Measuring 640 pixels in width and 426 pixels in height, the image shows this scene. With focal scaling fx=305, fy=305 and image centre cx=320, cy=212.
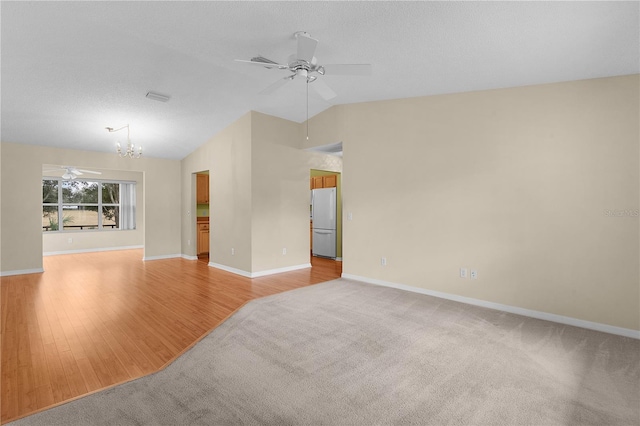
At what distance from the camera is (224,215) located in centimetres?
603

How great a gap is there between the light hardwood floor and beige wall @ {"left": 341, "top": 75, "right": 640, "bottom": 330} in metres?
1.93

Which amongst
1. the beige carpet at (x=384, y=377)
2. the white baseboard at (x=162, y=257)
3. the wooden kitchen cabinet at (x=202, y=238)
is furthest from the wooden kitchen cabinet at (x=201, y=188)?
the beige carpet at (x=384, y=377)

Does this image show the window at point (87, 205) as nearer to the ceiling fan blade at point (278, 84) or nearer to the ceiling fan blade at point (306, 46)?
the ceiling fan blade at point (278, 84)

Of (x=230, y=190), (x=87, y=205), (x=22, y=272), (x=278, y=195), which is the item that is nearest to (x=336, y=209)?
(x=278, y=195)

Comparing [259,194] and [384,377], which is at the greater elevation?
[259,194]

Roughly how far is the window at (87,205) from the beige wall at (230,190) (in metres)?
3.87

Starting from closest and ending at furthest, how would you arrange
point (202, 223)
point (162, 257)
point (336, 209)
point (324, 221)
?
point (336, 209), point (324, 221), point (162, 257), point (202, 223)

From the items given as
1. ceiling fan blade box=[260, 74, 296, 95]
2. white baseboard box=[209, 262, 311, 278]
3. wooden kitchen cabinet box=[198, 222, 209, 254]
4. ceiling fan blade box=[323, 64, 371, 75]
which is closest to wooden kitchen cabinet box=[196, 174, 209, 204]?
wooden kitchen cabinet box=[198, 222, 209, 254]

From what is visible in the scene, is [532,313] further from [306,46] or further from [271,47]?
[271,47]

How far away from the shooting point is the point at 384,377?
7.36 ft

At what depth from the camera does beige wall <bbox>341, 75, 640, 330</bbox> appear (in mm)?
3096

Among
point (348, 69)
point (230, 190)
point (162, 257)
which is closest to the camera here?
point (348, 69)

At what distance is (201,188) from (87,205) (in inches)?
144

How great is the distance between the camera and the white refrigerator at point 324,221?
717cm
